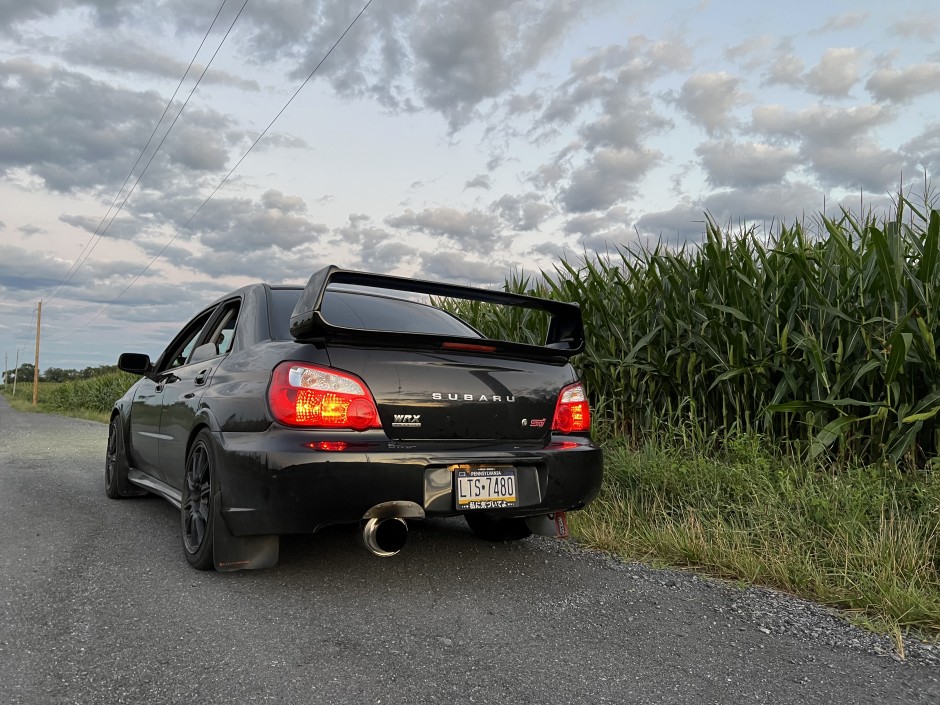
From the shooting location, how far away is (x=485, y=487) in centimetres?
330

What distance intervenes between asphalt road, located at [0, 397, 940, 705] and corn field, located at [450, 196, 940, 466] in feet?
6.16

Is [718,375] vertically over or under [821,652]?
over

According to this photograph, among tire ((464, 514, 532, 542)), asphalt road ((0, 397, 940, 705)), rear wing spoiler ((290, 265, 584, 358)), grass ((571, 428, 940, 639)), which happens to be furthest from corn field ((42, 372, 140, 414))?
rear wing spoiler ((290, 265, 584, 358))

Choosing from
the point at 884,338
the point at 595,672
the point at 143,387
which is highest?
the point at 884,338

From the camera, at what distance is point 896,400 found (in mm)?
4352

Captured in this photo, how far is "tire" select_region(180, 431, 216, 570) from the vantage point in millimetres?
3449

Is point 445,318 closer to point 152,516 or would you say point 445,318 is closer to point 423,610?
point 423,610

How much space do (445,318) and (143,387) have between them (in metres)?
2.55

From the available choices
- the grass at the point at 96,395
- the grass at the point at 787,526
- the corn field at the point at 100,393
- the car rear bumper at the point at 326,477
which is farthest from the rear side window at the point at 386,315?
the corn field at the point at 100,393

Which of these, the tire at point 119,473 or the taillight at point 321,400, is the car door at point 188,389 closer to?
the taillight at point 321,400

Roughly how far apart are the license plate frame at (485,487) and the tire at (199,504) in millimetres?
1157

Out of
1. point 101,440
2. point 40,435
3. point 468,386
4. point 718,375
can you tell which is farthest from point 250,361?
point 40,435

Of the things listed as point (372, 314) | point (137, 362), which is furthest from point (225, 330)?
point (137, 362)

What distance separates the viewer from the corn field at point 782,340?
4512 mm
